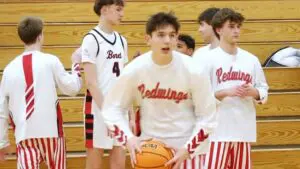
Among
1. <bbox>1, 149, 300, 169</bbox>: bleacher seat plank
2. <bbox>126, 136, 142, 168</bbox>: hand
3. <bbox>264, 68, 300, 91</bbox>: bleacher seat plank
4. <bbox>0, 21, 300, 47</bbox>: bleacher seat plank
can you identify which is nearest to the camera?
<bbox>126, 136, 142, 168</bbox>: hand

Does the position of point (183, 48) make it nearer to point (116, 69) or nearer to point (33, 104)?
point (116, 69)

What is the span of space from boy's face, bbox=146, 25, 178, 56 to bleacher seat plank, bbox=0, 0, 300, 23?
3161mm

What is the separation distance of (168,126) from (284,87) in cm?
258

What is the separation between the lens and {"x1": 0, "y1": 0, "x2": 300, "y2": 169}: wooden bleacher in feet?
16.2

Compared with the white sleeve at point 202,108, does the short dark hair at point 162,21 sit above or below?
above

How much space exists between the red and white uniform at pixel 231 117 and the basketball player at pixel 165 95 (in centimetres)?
82

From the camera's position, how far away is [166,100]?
309 centimetres

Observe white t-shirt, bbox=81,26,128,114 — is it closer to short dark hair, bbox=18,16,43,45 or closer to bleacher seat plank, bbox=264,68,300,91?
short dark hair, bbox=18,16,43,45

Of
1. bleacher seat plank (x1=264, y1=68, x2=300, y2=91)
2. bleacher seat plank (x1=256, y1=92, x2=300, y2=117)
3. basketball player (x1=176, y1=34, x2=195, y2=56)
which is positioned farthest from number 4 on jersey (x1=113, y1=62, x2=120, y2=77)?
bleacher seat plank (x1=264, y1=68, x2=300, y2=91)

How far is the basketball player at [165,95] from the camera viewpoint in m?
3.04

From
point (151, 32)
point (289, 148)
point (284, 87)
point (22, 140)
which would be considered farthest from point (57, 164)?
point (284, 87)

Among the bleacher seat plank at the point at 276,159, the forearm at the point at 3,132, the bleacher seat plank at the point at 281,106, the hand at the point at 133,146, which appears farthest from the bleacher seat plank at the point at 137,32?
the hand at the point at 133,146

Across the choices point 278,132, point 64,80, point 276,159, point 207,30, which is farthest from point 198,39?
point 64,80

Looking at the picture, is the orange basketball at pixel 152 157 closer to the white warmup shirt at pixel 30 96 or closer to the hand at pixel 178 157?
the hand at pixel 178 157
